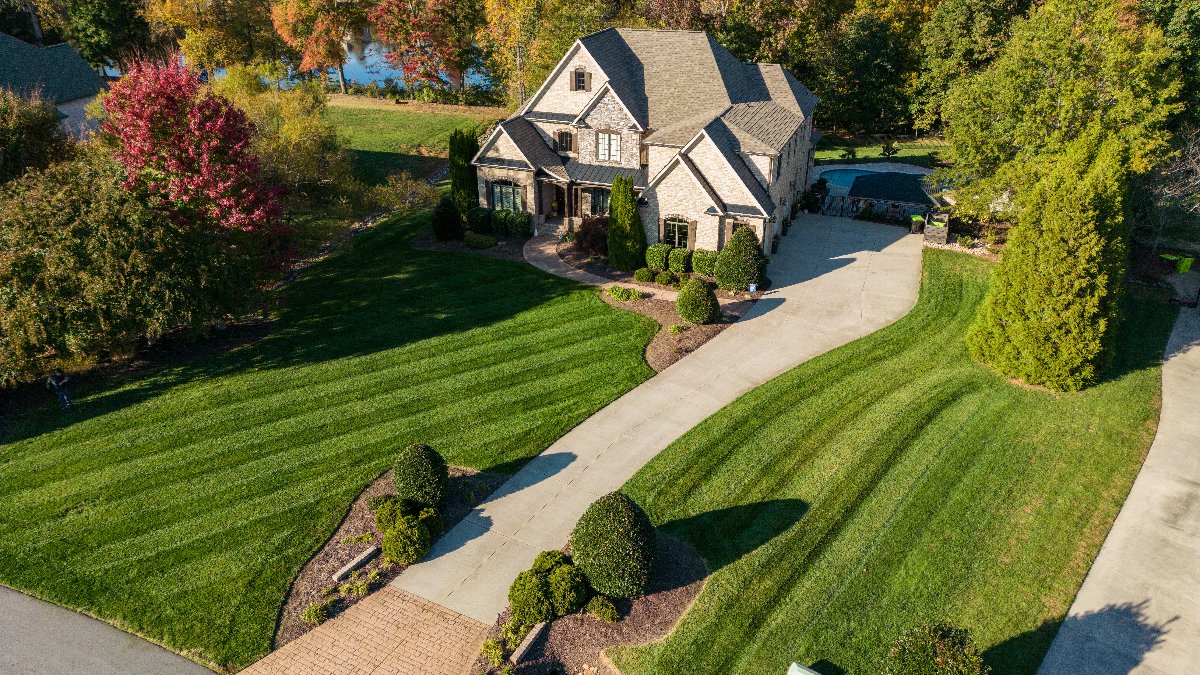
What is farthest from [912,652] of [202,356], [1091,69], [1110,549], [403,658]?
[1091,69]

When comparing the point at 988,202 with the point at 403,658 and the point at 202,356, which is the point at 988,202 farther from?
the point at 202,356

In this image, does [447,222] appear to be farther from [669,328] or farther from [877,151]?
[877,151]

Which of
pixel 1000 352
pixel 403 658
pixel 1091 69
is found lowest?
pixel 403 658

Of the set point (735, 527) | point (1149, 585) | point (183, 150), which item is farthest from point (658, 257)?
point (1149, 585)

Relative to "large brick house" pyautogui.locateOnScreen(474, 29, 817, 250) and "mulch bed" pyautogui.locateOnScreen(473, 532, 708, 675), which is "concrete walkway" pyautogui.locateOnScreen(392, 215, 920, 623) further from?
"large brick house" pyautogui.locateOnScreen(474, 29, 817, 250)

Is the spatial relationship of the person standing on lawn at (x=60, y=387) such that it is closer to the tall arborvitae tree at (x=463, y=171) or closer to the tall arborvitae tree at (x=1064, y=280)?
the tall arborvitae tree at (x=463, y=171)

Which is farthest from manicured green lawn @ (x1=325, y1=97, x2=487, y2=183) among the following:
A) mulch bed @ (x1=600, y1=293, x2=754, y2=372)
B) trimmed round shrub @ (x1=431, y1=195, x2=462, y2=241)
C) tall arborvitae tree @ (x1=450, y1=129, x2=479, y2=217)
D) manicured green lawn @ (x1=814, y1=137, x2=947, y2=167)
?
manicured green lawn @ (x1=814, y1=137, x2=947, y2=167)
